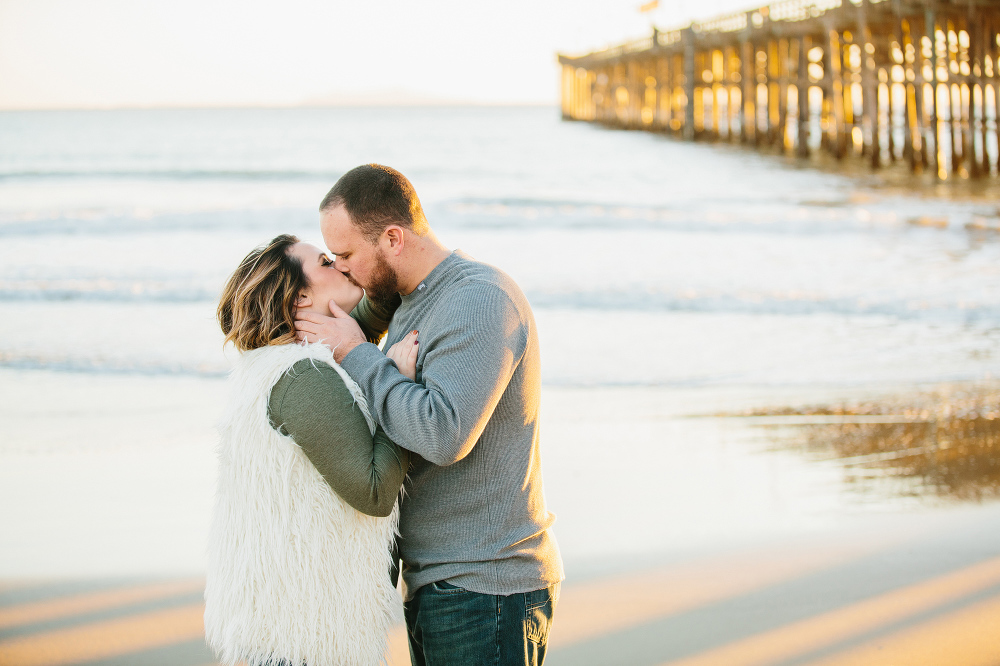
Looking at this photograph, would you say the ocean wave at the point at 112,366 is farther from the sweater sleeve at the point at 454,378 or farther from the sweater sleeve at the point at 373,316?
the sweater sleeve at the point at 454,378

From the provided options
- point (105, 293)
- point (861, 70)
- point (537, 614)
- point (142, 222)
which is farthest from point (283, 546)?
point (861, 70)

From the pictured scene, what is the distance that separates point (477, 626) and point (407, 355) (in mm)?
549

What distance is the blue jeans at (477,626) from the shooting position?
5.53ft

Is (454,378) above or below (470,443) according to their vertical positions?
above

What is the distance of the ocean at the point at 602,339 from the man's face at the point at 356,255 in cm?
208

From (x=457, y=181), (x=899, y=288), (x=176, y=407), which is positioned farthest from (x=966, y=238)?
(x=457, y=181)

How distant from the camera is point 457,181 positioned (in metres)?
25.1

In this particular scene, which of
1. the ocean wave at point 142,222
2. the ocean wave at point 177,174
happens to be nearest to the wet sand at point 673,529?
the ocean wave at point 142,222

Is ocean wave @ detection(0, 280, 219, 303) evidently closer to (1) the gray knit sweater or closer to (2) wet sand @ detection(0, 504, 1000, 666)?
(2) wet sand @ detection(0, 504, 1000, 666)

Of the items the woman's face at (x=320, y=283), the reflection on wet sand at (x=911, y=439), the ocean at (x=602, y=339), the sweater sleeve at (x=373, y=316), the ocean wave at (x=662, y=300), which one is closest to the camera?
the woman's face at (x=320, y=283)

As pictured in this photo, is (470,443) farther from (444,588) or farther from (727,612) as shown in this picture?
(727,612)

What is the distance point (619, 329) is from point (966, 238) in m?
7.44

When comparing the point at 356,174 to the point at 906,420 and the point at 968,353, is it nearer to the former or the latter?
the point at 906,420

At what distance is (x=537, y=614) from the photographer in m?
1.74
